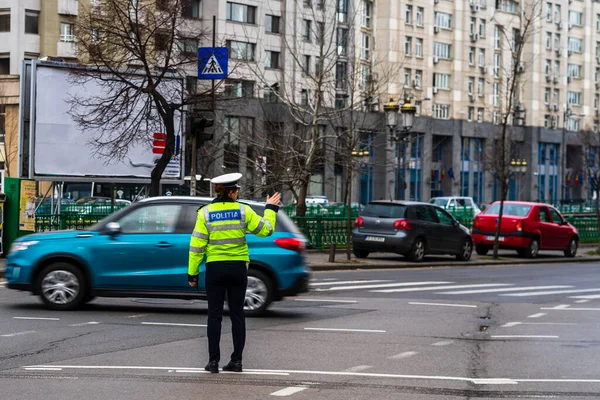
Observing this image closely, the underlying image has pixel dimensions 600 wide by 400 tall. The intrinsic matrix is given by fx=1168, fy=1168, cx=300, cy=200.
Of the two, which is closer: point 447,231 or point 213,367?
point 213,367

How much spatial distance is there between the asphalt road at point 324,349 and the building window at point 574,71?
88.7 meters

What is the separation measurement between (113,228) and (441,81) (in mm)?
77396

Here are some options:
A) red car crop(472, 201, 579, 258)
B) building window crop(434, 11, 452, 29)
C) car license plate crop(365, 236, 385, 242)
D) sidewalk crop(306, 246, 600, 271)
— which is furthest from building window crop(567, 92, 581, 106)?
car license plate crop(365, 236, 385, 242)

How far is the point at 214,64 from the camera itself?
2453 cm

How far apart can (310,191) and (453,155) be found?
13.8 metres

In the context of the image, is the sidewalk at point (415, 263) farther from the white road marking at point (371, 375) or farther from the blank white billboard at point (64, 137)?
the white road marking at point (371, 375)

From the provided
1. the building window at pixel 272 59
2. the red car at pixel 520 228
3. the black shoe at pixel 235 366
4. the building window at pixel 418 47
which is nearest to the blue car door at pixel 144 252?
the black shoe at pixel 235 366

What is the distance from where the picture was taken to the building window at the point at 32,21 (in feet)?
218

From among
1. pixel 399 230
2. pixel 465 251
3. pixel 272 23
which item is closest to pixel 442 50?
pixel 272 23

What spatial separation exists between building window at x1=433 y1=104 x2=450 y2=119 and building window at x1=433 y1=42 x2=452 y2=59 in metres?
3.96

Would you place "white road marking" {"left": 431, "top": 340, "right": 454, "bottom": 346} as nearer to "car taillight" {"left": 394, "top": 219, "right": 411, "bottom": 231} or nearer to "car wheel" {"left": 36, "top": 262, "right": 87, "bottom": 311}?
"car wheel" {"left": 36, "top": 262, "right": 87, "bottom": 311}

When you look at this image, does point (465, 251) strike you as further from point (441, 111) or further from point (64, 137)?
point (441, 111)

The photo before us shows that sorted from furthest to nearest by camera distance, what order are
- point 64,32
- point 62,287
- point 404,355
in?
point 64,32 < point 62,287 < point 404,355

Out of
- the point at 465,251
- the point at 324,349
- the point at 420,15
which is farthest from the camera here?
the point at 420,15
